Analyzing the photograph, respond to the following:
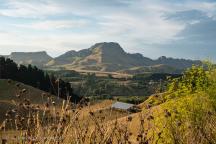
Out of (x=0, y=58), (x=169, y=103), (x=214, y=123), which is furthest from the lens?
(x=0, y=58)

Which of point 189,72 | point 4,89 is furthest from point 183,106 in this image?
point 4,89

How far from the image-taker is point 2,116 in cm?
6900

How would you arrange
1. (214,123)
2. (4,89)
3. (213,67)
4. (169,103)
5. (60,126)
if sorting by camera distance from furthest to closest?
1. (4,89)
2. (213,67)
3. (169,103)
4. (214,123)
5. (60,126)

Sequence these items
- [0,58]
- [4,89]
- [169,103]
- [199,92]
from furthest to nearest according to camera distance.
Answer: [0,58] → [4,89] → [199,92] → [169,103]

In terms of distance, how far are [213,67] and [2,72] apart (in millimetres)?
78450

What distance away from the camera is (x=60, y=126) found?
5719 mm

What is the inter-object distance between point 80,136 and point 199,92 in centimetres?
2418

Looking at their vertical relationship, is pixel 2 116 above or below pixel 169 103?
below

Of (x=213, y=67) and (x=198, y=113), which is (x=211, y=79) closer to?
(x=213, y=67)

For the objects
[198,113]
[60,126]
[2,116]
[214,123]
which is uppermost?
[60,126]

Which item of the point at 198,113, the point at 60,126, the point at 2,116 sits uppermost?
the point at 60,126

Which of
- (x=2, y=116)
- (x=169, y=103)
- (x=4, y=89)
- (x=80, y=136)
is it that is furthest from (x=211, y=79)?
(x=4, y=89)

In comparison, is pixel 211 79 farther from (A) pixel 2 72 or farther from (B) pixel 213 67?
(A) pixel 2 72

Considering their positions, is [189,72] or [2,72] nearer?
[189,72]
